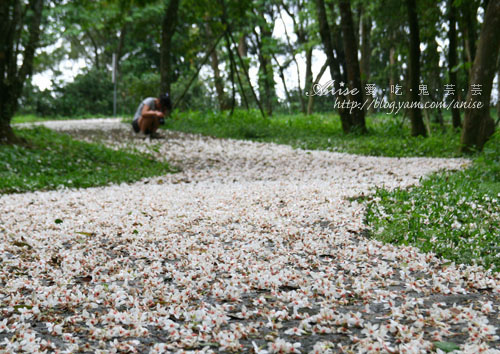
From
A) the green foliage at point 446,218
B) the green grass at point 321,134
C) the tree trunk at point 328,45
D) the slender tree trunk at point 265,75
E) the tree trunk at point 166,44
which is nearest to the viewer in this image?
the green foliage at point 446,218

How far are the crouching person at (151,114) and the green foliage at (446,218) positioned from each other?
10232mm

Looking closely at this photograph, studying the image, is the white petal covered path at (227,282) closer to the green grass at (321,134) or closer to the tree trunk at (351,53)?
the green grass at (321,134)

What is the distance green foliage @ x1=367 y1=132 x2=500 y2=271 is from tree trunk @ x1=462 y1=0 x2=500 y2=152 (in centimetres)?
306

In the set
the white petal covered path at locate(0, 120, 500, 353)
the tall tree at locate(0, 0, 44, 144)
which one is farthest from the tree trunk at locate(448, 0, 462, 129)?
the tall tree at locate(0, 0, 44, 144)

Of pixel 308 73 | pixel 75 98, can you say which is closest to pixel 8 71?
pixel 308 73

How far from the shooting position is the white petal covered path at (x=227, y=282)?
2.66m

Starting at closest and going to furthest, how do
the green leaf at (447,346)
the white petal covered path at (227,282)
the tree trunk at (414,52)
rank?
the green leaf at (447,346) < the white petal covered path at (227,282) < the tree trunk at (414,52)

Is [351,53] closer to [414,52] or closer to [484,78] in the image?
[414,52]

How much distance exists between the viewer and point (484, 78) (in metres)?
8.67

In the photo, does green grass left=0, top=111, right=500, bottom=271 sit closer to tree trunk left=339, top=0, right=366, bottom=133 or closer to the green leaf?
tree trunk left=339, top=0, right=366, bottom=133

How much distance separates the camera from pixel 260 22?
2280cm

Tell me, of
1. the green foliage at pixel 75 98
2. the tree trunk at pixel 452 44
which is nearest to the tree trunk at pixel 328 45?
the tree trunk at pixel 452 44

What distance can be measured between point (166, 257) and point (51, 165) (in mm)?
6347

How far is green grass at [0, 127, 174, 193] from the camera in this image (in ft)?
27.3
